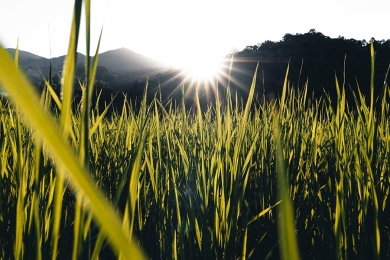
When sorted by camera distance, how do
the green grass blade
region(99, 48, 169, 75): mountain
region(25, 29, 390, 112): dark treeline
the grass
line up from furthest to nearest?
region(99, 48, 169, 75): mountain < region(25, 29, 390, 112): dark treeline < the grass < the green grass blade

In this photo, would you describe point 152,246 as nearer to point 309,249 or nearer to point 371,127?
point 309,249

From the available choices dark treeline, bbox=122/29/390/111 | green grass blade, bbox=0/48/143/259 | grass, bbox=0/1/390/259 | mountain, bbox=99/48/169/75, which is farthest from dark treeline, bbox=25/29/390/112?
mountain, bbox=99/48/169/75

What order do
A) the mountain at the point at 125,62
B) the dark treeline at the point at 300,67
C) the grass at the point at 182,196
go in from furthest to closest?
the mountain at the point at 125,62 < the dark treeline at the point at 300,67 < the grass at the point at 182,196

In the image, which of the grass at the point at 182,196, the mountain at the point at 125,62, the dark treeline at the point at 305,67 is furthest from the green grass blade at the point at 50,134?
the mountain at the point at 125,62

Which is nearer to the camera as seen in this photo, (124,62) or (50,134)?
(50,134)

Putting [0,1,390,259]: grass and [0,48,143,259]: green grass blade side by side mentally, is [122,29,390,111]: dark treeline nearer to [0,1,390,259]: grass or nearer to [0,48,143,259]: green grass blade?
[0,1,390,259]: grass

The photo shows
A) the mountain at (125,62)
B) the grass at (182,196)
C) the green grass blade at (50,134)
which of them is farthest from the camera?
the mountain at (125,62)

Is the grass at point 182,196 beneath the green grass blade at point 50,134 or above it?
beneath

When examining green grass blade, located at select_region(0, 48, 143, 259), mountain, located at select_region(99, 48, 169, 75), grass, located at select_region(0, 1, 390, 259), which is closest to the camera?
green grass blade, located at select_region(0, 48, 143, 259)

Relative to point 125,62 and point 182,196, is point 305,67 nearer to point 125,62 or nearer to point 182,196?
point 182,196

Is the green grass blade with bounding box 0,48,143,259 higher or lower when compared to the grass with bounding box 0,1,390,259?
higher

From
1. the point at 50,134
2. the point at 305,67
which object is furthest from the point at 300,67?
the point at 50,134

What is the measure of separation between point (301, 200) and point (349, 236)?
316 millimetres

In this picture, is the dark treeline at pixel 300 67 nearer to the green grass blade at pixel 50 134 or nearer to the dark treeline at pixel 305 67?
the dark treeline at pixel 305 67
